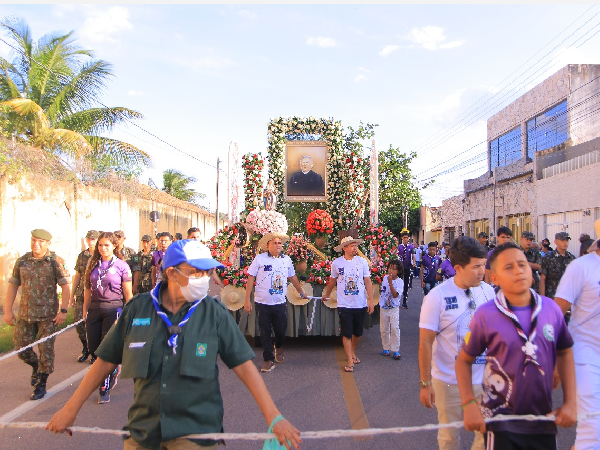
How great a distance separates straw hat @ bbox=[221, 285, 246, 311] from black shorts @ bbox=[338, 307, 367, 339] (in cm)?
236

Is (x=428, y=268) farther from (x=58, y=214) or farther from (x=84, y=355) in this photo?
(x=58, y=214)

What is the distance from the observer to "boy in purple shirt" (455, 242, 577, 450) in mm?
2652

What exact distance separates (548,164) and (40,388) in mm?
A: 23943

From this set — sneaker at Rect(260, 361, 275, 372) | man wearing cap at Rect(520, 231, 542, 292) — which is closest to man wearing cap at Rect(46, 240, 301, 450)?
sneaker at Rect(260, 361, 275, 372)

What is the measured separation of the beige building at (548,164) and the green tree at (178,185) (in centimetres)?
2435

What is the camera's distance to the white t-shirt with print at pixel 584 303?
3596 millimetres

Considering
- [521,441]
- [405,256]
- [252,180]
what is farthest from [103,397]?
[405,256]

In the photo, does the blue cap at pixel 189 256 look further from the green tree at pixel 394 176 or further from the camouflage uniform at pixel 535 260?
the green tree at pixel 394 176

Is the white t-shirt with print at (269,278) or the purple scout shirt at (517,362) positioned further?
the white t-shirt with print at (269,278)

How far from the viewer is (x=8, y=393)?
242 inches

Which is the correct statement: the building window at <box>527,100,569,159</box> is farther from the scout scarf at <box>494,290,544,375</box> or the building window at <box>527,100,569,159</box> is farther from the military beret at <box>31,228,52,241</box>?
the scout scarf at <box>494,290,544,375</box>

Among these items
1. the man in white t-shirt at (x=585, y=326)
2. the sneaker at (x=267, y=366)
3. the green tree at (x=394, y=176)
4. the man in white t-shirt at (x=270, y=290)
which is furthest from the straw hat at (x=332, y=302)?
the green tree at (x=394, y=176)

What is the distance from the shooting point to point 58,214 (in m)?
14.3

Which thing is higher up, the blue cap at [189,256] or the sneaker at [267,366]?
the blue cap at [189,256]
